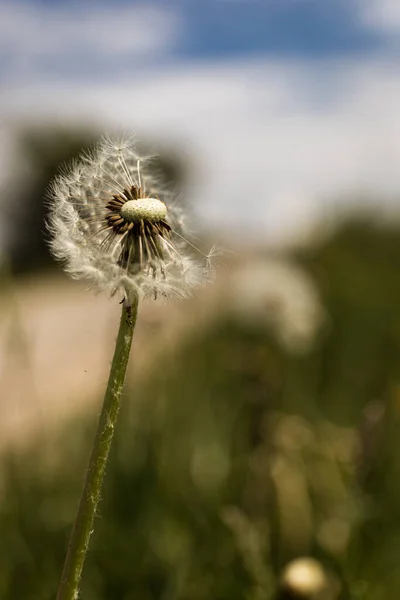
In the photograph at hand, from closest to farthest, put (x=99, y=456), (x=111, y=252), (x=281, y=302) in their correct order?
(x=99, y=456), (x=111, y=252), (x=281, y=302)

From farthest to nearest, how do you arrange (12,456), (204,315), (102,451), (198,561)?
(204,315) → (12,456) → (198,561) → (102,451)

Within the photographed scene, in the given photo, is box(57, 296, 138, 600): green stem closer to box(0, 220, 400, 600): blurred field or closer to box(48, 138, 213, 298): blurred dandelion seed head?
box(48, 138, 213, 298): blurred dandelion seed head

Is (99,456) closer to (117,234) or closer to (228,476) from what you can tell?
(117,234)

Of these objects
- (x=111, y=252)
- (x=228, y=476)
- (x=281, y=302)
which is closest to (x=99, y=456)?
(x=111, y=252)

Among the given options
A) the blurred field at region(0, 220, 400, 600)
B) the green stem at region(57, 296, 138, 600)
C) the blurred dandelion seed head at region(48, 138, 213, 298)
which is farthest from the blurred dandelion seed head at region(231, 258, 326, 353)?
the green stem at region(57, 296, 138, 600)

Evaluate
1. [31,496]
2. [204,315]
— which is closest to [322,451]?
[31,496]

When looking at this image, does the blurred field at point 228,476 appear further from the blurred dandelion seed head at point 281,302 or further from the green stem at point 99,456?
the green stem at point 99,456

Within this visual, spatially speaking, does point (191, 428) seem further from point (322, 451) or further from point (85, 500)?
point (85, 500)
